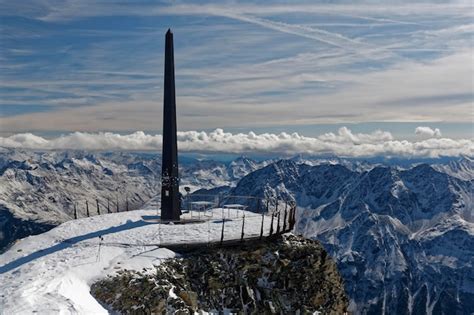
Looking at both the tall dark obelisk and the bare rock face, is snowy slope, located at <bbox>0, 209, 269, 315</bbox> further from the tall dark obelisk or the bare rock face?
the tall dark obelisk

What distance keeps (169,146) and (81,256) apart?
23.4m

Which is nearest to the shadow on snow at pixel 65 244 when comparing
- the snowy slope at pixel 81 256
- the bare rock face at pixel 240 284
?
the snowy slope at pixel 81 256

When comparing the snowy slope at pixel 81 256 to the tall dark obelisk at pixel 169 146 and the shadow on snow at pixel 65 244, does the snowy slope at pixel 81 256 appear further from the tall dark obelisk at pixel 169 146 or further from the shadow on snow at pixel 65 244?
the tall dark obelisk at pixel 169 146

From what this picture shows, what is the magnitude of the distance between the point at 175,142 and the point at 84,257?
24.7m

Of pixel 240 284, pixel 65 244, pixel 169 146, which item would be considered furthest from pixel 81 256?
pixel 169 146

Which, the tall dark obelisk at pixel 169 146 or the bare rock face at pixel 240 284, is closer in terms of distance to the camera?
the bare rock face at pixel 240 284

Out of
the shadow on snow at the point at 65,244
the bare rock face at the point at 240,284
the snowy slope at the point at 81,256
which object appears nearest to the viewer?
the snowy slope at the point at 81,256

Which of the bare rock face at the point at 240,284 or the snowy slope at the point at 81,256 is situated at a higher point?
the snowy slope at the point at 81,256

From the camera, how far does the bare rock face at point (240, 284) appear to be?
44.3m

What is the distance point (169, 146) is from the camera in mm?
69750

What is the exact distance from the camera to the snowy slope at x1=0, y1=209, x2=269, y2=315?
126 ft

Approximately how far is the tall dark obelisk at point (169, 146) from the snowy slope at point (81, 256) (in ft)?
9.86

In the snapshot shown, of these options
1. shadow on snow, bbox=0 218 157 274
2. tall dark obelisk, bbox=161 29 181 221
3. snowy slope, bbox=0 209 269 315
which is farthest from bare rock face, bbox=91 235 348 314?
tall dark obelisk, bbox=161 29 181 221

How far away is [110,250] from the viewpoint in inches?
2063
